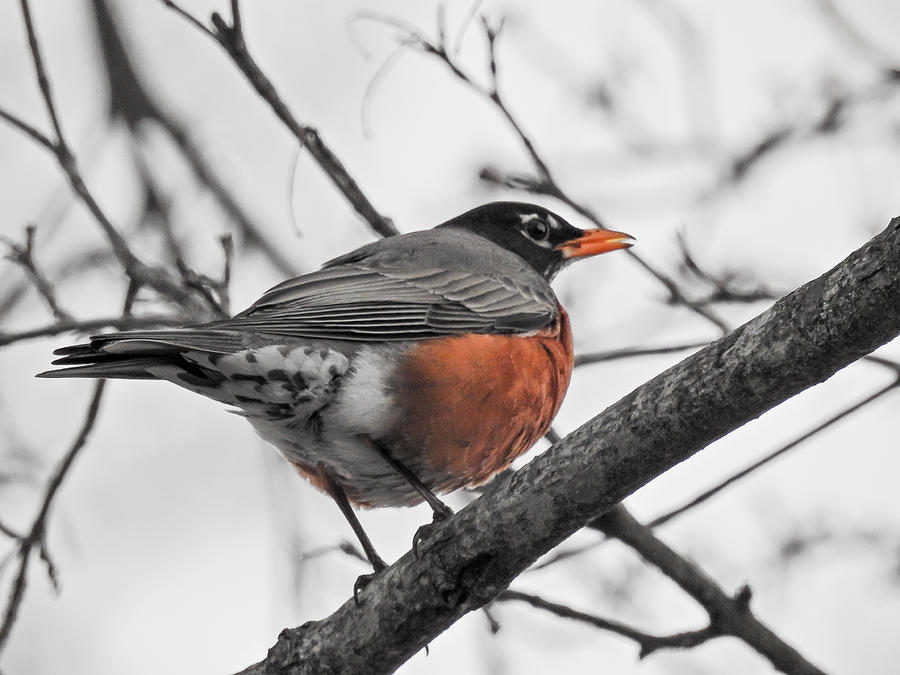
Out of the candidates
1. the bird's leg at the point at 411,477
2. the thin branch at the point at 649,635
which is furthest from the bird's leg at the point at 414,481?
the thin branch at the point at 649,635

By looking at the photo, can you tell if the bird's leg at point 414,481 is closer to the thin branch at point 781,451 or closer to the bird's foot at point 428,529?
the bird's foot at point 428,529

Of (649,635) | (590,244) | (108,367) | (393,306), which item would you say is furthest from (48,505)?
(590,244)

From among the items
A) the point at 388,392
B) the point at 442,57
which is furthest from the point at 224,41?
the point at 388,392

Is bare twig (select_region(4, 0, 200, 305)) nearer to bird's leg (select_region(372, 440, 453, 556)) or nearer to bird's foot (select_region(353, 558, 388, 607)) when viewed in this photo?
bird's leg (select_region(372, 440, 453, 556))

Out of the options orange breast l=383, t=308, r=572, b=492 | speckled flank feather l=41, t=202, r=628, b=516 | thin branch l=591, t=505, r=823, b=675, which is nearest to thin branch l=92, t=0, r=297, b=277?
speckled flank feather l=41, t=202, r=628, b=516

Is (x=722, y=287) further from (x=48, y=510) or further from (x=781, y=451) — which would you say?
(x=48, y=510)
